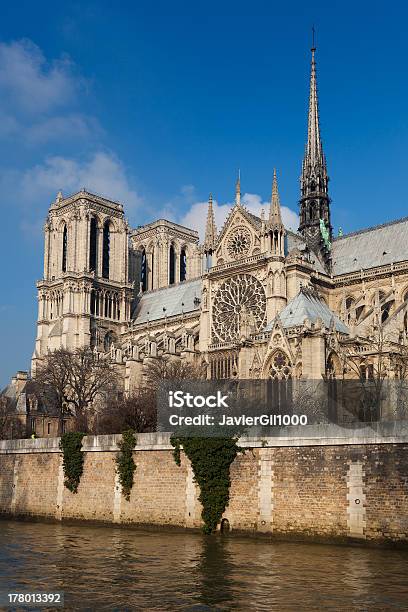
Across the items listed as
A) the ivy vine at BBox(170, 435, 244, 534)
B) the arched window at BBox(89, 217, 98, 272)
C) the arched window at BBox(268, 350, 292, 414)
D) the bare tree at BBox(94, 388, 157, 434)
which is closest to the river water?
the ivy vine at BBox(170, 435, 244, 534)

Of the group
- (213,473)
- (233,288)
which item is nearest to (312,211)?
(233,288)

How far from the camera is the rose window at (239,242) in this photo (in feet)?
205

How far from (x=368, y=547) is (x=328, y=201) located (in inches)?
1994

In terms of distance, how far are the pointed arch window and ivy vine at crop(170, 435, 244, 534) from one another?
57807mm

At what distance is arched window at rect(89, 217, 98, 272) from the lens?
84.1 meters

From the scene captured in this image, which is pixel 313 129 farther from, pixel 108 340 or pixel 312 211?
pixel 108 340

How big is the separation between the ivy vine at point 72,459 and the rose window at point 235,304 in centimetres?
2471

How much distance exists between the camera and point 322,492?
26203 mm

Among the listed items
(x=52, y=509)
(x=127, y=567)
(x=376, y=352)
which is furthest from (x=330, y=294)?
(x=127, y=567)

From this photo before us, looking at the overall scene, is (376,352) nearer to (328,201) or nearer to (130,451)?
(130,451)

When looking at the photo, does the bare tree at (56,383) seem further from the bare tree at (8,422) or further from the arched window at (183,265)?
the arched window at (183,265)

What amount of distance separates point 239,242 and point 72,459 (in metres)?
31.6

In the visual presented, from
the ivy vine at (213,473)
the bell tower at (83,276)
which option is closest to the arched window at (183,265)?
the bell tower at (83,276)

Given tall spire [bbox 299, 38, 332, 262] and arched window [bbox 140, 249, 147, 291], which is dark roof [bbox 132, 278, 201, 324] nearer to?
arched window [bbox 140, 249, 147, 291]
